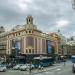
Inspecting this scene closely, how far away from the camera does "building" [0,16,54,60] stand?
10944cm

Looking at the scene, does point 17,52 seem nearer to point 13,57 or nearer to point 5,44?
point 13,57

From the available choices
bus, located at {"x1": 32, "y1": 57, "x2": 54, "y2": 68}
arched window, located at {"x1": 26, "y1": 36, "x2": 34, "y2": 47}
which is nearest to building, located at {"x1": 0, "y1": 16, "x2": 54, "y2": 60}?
arched window, located at {"x1": 26, "y1": 36, "x2": 34, "y2": 47}

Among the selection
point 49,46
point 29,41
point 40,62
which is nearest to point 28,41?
point 29,41

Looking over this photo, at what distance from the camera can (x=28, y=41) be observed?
11000 cm

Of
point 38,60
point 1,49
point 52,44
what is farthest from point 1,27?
point 38,60

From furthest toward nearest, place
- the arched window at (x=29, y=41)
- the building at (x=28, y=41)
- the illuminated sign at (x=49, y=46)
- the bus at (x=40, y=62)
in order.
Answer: the illuminated sign at (x=49, y=46)
the building at (x=28, y=41)
the arched window at (x=29, y=41)
the bus at (x=40, y=62)

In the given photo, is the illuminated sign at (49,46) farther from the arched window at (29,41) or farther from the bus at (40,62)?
the bus at (40,62)

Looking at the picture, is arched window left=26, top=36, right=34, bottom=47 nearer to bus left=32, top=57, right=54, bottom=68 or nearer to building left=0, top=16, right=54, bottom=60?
building left=0, top=16, right=54, bottom=60

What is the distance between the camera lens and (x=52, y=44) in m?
135

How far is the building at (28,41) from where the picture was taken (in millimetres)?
109438

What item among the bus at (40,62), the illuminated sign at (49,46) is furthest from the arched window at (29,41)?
the bus at (40,62)

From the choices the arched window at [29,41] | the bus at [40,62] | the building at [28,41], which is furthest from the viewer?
the building at [28,41]

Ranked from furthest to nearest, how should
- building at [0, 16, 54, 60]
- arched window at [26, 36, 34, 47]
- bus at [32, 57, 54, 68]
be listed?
building at [0, 16, 54, 60] < arched window at [26, 36, 34, 47] < bus at [32, 57, 54, 68]

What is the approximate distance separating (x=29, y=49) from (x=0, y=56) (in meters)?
24.8
